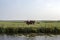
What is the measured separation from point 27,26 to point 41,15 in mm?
443

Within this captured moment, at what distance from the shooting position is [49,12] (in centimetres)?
285

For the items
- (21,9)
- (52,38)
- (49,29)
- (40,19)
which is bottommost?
(52,38)

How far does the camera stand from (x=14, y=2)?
9.36 ft

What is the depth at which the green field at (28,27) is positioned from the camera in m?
2.97

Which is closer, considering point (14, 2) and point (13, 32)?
point (14, 2)

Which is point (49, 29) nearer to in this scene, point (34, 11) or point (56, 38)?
point (56, 38)

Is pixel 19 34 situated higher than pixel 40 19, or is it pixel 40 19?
pixel 40 19

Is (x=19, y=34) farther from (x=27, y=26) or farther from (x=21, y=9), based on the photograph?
(x=21, y=9)

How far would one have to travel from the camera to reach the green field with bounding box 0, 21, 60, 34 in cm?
297

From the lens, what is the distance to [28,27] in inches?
120

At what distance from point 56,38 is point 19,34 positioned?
2.70 feet

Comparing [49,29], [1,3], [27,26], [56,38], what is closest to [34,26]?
[27,26]

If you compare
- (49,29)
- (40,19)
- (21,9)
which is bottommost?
(49,29)

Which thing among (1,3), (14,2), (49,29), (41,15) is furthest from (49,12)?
(1,3)
